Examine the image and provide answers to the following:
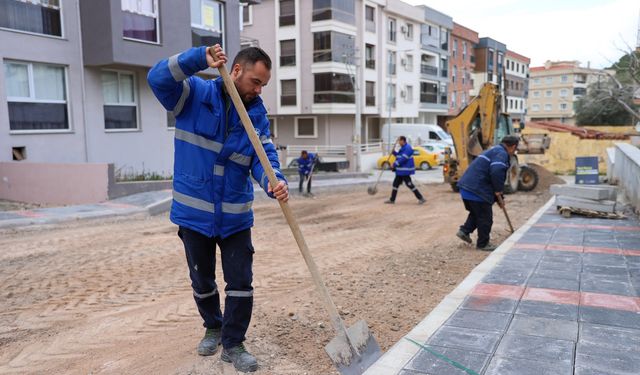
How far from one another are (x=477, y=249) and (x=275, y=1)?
2825 cm

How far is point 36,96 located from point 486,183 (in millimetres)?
11432

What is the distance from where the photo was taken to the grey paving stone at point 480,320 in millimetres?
4004

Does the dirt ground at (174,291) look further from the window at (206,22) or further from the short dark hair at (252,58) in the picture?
the window at (206,22)

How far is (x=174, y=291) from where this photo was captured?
540 cm

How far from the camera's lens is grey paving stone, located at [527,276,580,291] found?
16.6 ft

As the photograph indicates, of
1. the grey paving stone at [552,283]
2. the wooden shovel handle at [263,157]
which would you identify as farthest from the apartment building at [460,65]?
the wooden shovel handle at [263,157]

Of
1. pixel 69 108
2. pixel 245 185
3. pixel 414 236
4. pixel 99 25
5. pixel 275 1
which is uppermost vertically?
pixel 275 1

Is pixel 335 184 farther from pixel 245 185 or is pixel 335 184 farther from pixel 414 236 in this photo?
pixel 245 185

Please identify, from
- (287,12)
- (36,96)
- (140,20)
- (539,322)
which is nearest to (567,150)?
(287,12)

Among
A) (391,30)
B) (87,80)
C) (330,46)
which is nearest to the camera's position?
(87,80)

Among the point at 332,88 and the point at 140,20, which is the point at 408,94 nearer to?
the point at 332,88

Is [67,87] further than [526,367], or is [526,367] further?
[67,87]

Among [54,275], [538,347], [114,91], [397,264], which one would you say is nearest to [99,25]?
[114,91]

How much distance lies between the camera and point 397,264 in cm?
677
